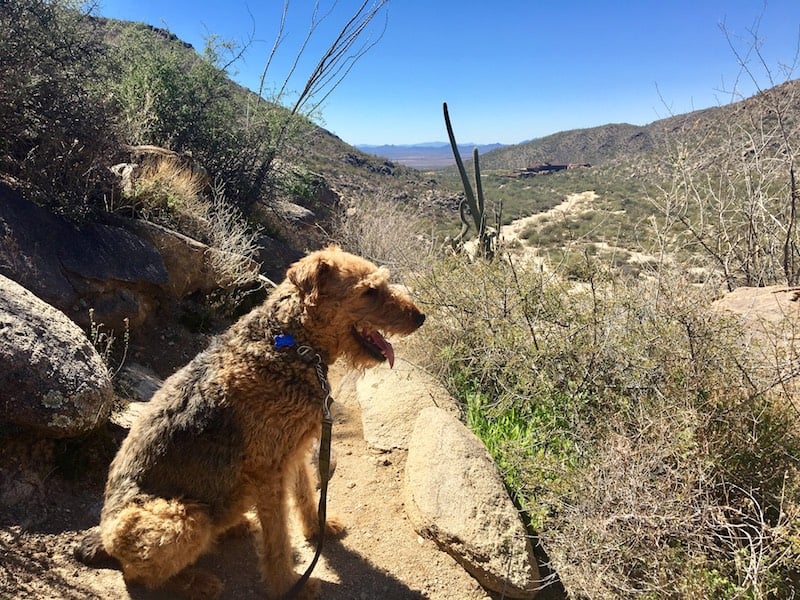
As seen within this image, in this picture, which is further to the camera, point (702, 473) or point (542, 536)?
point (542, 536)

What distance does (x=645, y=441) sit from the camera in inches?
128

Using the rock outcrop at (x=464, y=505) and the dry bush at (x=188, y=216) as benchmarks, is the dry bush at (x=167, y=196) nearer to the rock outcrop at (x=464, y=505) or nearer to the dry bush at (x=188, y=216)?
the dry bush at (x=188, y=216)

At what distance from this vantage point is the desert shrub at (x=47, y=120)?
19.4 feet

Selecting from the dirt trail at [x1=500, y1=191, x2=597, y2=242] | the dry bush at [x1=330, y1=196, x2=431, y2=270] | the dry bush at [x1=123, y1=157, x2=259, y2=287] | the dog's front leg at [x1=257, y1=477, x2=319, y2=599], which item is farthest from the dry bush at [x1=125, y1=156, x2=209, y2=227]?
the dirt trail at [x1=500, y1=191, x2=597, y2=242]

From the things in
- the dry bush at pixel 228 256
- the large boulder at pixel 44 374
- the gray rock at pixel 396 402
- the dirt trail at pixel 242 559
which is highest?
the dry bush at pixel 228 256

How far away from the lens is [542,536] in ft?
10.5

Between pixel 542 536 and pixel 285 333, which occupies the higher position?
pixel 285 333

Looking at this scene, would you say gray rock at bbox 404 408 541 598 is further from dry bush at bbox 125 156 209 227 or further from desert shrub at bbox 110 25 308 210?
desert shrub at bbox 110 25 308 210

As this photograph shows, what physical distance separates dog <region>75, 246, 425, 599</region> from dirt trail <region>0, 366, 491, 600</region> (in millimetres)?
168

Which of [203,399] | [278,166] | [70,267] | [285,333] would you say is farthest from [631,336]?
[278,166]

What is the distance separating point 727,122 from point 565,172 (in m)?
42.9

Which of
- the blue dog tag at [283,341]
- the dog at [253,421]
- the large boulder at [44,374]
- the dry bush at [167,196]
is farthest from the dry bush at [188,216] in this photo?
the blue dog tag at [283,341]

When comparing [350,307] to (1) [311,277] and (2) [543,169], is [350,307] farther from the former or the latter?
(2) [543,169]

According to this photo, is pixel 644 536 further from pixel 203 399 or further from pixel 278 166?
pixel 278 166
